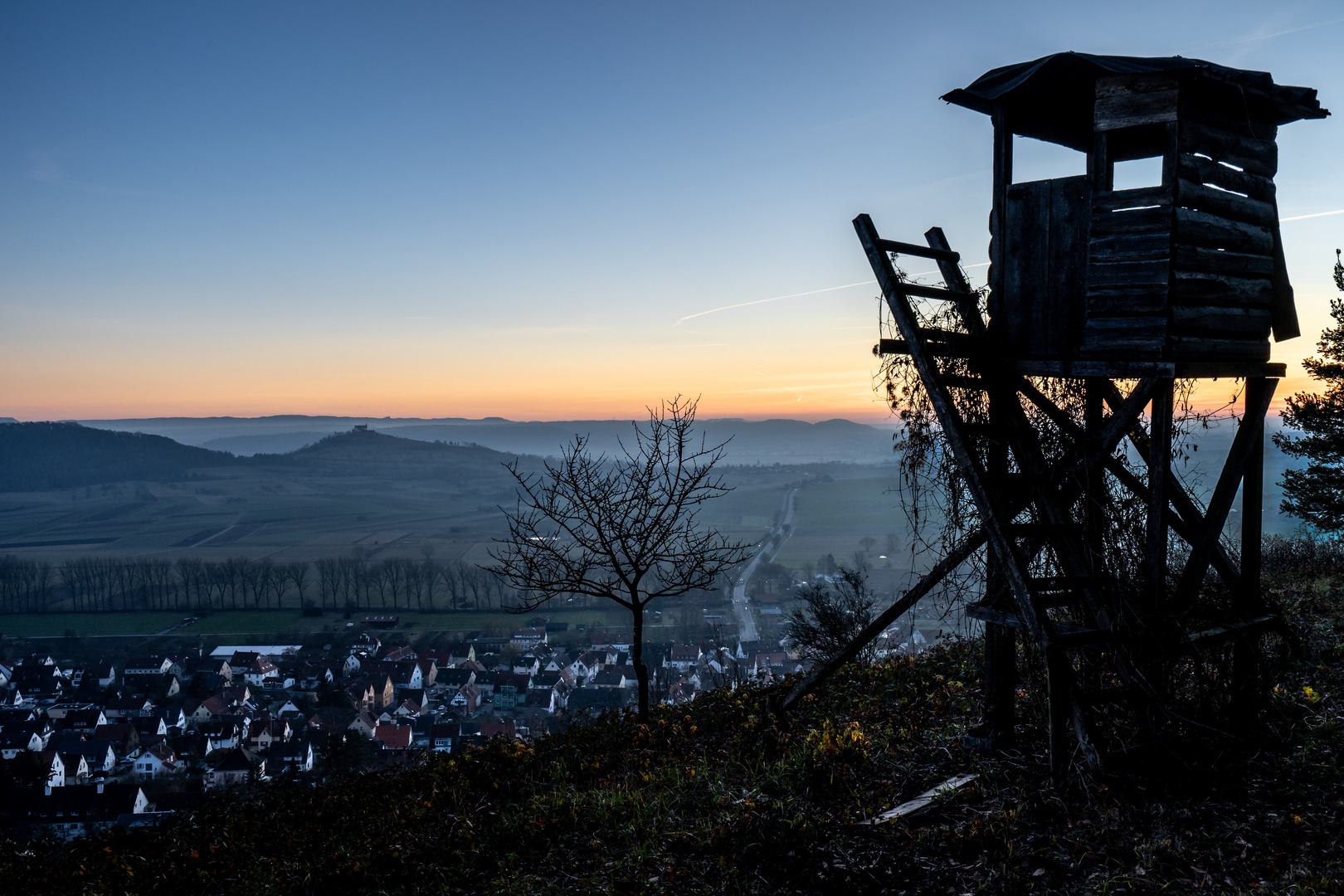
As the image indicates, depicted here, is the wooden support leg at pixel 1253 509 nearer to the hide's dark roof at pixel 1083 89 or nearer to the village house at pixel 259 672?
the hide's dark roof at pixel 1083 89

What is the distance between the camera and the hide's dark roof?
17.5 feet

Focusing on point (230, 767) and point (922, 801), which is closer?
point (922, 801)

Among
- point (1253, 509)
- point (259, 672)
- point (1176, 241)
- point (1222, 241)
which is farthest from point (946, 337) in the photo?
point (259, 672)

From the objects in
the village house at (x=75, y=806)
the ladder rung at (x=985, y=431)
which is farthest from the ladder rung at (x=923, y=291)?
the village house at (x=75, y=806)

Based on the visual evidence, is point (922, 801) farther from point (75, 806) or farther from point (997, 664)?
point (75, 806)

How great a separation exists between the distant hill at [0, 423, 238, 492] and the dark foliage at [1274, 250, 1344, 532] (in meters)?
220

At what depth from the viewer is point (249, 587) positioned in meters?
80.7

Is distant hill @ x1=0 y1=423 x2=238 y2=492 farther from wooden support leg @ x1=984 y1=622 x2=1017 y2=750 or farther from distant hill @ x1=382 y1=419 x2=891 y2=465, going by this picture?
wooden support leg @ x1=984 y1=622 x2=1017 y2=750

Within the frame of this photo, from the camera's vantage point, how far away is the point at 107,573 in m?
82.9

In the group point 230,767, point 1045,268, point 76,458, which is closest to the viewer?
point 1045,268

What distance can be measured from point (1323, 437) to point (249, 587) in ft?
300

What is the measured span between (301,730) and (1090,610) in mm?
42349

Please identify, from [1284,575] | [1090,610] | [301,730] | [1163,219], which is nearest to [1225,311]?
[1163,219]

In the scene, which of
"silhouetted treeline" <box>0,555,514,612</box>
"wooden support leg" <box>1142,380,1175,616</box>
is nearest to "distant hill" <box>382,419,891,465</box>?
"silhouetted treeline" <box>0,555,514,612</box>
